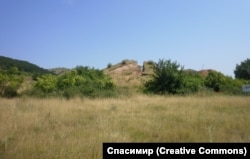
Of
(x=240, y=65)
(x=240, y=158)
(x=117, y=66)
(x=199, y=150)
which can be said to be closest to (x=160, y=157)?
(x=199, y=150)

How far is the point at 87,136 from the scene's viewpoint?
23.8 feet

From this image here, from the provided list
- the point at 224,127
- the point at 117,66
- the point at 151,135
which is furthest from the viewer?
the point at 117,66

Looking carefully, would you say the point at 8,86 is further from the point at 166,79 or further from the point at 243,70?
the point at 243,70

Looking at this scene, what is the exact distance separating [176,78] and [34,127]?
20150 millimetres

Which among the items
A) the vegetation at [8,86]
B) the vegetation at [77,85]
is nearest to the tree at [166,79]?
the vegetation at [77,85]

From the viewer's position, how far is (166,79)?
27688mm

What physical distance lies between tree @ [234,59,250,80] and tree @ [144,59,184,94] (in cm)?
3073

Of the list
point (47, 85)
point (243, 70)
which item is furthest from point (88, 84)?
point (243, 70)

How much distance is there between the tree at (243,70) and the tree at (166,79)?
3073cm

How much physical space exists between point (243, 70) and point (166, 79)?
33.0m

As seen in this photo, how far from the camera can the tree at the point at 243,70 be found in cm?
5381

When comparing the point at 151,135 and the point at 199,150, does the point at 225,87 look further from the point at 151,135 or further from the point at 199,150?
the point at 199,150

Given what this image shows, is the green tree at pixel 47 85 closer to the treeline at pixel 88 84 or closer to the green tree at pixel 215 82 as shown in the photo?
the treeline at pixel 88 84

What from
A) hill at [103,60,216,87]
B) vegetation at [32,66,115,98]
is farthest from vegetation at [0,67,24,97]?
hill at [103,60,216,87]
